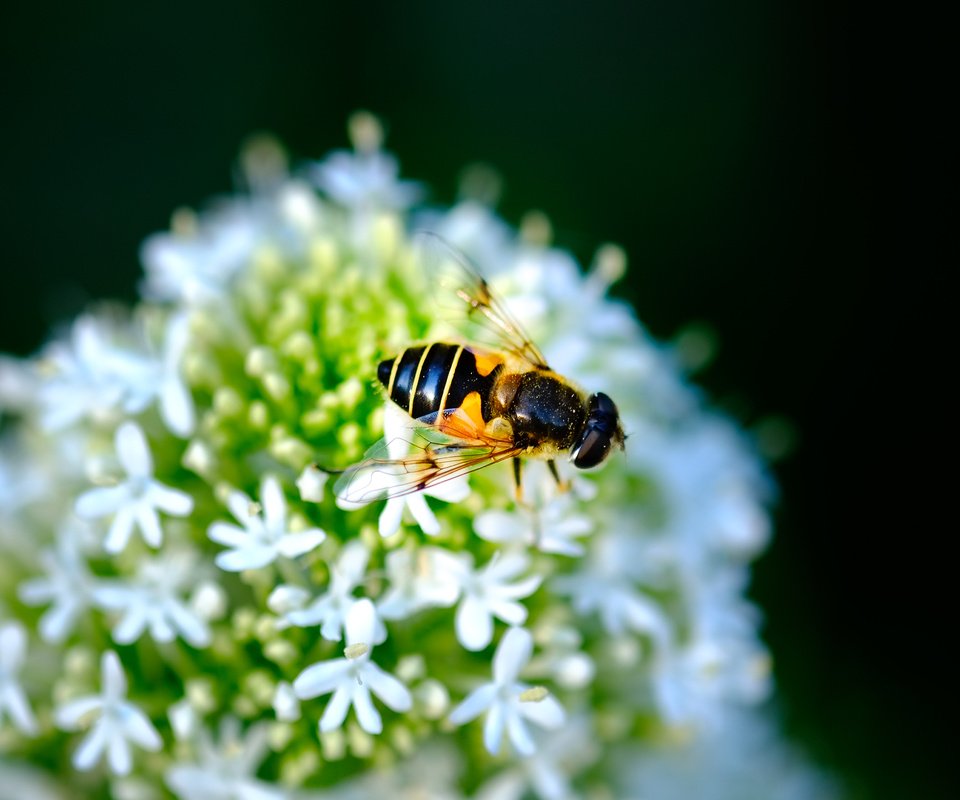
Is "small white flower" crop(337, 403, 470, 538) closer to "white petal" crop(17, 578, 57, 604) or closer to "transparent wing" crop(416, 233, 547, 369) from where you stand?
"transparent wing" crop(416, 233, 547, 369)

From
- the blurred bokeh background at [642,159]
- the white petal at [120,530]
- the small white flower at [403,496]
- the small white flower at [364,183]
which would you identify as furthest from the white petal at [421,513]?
the blurred bokeh background at [642,159]

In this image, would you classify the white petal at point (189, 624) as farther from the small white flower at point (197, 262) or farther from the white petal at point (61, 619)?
the small white flower at point (197, 262)

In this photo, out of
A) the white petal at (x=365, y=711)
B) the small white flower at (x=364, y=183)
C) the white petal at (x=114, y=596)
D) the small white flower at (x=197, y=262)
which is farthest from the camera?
the small white flower at (x=364, y=183)

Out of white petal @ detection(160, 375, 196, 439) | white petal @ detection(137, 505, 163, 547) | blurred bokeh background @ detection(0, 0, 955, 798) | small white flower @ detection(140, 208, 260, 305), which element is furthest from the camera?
blurred bokeh background @ detection(0, 0, 955, 798)

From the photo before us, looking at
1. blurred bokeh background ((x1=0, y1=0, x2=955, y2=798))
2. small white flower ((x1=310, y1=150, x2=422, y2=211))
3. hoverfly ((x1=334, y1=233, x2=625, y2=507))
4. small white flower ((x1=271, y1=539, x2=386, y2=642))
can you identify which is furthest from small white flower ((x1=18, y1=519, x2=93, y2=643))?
blurred bokeh background ((x1=0, y1=0, x2=955, y2=798))

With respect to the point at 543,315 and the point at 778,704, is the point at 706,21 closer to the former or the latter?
the point at 543,315

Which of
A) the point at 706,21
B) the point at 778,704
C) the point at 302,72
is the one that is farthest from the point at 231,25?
the point at 778,704

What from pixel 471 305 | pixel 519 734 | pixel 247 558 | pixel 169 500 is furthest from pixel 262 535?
pixel 471 305
